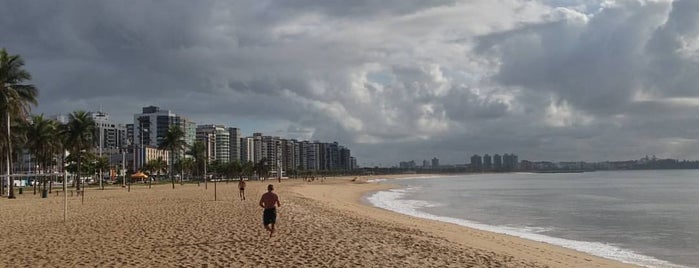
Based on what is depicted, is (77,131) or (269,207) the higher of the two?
(77,131)

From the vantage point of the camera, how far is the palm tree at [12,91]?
40.1 meters

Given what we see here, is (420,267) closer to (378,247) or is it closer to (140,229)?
(378,247)

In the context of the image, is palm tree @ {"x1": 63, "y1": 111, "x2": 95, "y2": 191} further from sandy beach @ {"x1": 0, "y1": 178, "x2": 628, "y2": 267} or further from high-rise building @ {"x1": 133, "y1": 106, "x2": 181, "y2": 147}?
high-rise building @ {"x1": 133, "y1": 106, "x2": 181, "y2": 147}

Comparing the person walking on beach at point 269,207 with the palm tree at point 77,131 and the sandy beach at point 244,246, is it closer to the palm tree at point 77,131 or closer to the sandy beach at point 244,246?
the sandy beach at point 244,246

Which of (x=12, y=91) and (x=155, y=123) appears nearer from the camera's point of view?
(x=12, y=91)

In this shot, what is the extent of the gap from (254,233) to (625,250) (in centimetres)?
1253

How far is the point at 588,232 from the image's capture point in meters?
25.8

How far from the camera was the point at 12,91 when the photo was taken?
133 feet

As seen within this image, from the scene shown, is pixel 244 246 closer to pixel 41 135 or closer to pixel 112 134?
pixel 41 135

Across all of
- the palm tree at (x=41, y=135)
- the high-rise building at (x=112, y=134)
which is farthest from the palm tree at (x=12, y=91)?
the high-rise building at (x=112, y=134)

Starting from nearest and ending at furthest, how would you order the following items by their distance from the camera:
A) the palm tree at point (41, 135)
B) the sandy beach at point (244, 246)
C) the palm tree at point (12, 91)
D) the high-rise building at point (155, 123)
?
the sandy beach at point (244, 246), the palm tree at point (12, 91), the palm tree at point (41, 135), the high-rise building at point (155, 123)

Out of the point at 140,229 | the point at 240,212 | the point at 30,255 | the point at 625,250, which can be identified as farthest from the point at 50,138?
the point at 625,250

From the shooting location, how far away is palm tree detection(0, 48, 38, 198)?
4012 cm

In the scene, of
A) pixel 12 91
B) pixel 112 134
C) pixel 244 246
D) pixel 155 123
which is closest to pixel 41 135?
pixel 12 91
